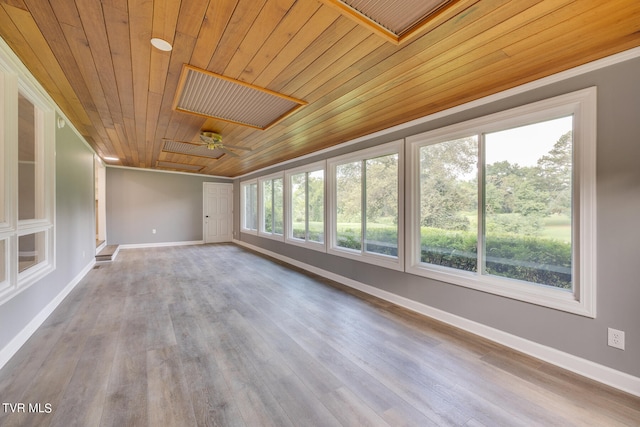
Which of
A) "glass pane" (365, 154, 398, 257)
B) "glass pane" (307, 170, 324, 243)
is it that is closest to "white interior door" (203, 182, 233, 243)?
"glass pane" (307, 170, 324, 243)

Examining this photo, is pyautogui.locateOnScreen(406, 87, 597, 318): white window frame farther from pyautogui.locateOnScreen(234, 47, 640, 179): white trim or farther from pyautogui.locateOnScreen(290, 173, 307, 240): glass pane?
pyautogui.locateOnScreen(290, 173, 307, 240): glass pane

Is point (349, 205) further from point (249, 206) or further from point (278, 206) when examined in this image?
point (249, 206)

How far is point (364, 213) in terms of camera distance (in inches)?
160

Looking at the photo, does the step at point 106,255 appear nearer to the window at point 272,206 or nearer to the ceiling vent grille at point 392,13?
the window at point 272,206

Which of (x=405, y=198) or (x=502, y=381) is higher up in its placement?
(x=405, y=198)

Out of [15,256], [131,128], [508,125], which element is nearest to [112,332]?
[15,256]

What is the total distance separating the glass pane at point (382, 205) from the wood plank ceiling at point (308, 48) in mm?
918

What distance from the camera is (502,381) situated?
1.87 metres

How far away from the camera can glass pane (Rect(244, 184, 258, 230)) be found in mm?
7523

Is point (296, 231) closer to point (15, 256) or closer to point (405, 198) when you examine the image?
point (405, 198)

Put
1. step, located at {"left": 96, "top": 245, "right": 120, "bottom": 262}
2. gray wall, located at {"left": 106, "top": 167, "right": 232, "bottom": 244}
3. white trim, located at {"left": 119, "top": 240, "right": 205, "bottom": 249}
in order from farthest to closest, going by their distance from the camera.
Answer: white trim, located at {"left": 119, "top": 240, "right": 205, "bottom": 249} → gray wall, located at {"left": 106, "top": 167, "right": 232, "bottom": 244} → step, located at {"left": 96, "top": 245, "right": 120, "bottom": 262}

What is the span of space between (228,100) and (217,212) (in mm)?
6738

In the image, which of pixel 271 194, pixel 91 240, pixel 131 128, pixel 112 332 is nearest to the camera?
pixel 112 332

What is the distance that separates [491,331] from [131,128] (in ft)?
16.8
